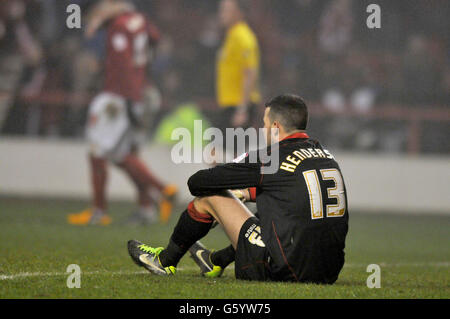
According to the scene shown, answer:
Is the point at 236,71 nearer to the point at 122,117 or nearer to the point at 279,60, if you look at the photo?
the point at 122,117


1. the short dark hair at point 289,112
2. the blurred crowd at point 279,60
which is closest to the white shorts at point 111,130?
the blurred crowd at point 279,60

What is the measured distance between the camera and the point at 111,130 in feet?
29.9

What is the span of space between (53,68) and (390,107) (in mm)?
5423

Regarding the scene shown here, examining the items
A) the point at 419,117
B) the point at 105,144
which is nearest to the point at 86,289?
the point at 105,144

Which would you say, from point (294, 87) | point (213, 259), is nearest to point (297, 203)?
point (213, 259)

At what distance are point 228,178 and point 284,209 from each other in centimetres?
35

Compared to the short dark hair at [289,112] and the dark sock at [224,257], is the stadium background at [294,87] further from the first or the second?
the short dark hair at [289,112]

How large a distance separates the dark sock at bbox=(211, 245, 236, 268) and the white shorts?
425 cm

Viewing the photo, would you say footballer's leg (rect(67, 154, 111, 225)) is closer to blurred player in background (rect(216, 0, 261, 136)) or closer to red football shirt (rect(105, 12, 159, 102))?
red football shirt (rect(105, 12, 159, 102))

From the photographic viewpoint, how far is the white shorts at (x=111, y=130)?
9.08m

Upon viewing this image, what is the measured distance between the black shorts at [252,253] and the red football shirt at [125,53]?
4859mm

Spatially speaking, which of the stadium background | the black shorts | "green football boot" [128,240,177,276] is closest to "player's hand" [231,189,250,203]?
the black shorts

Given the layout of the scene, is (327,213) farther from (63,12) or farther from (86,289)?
(63,12)

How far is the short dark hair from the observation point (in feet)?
15.0
